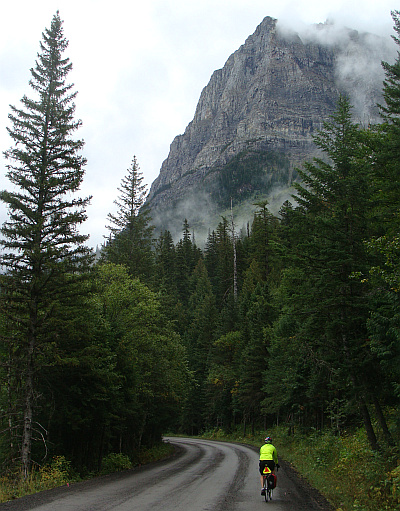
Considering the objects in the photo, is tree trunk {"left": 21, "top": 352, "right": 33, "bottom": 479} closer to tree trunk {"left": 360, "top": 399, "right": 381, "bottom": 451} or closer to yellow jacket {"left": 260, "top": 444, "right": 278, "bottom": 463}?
yellow jacket {"left": 260, "top": 444, "right": 278, "bottom": 463}

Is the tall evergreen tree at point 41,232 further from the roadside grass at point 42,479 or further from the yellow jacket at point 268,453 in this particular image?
the yellow jacket at point 268,453

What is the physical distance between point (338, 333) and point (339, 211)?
15.7ft

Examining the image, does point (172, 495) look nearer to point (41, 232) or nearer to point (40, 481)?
point (40, 481)

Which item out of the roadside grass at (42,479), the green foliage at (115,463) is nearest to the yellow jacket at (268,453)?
the roadside grass at (42,479)

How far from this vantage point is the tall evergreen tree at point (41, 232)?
15.7 meters

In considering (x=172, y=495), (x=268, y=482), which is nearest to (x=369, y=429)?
(x=268, y=482)

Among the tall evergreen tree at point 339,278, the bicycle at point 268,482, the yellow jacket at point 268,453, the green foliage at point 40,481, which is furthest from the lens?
the tall evergreen tree at point 339,278

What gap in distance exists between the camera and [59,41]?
731 inches

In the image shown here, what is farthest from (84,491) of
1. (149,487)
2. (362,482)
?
(362,482)

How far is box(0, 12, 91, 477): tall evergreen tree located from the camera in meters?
15.7

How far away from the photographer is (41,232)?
1659 centimetres

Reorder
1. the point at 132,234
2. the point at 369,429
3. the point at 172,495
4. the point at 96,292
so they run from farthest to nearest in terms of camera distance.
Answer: the point at 132,234 < the point at 96,292 < the point at 369,429 < the point at 172,495

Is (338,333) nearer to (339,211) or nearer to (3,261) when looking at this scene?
(339,211)

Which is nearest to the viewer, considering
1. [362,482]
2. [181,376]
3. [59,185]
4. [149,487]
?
[362,482]
